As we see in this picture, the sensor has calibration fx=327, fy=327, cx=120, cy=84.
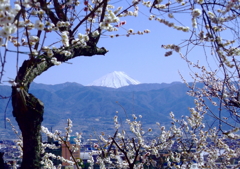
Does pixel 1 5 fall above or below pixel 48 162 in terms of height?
above

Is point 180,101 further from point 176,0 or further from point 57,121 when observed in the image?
point 176,0

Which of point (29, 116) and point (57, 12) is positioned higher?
point (57, 12)

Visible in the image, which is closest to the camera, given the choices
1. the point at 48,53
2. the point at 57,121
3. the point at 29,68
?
the point at 48,53

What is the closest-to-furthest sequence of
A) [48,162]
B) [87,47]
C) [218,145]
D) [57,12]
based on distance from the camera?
[57,12]
[87,47]
[48,162]
[218,145]

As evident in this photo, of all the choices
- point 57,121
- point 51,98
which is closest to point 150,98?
point 51,98

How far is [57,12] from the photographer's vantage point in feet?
9.04

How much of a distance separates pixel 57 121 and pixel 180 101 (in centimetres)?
6598

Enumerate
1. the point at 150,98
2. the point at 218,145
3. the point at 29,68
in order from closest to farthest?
the point at 29,68, the point at 218,145, the point at 150,98

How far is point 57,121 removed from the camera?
4451 inches

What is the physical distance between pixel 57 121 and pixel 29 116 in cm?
11351

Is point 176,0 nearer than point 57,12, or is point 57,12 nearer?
point 176,0

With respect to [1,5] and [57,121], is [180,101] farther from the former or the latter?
[1,5]

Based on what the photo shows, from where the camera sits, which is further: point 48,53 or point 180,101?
point 180,101

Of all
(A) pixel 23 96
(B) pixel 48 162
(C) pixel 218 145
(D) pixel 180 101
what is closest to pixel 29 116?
(A) pixel 23 96
